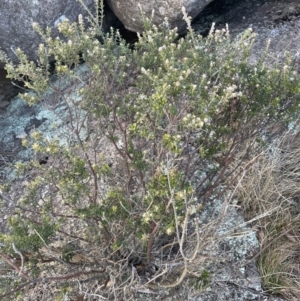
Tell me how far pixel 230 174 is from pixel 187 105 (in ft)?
2.39

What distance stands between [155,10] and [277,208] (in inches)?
61.6

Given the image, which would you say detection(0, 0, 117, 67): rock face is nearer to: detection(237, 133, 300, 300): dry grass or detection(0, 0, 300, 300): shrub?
detection(0, 0, 300, 300): shrub

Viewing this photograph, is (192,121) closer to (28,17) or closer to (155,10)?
(155,10)

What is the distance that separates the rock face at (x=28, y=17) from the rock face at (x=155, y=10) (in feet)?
0.82

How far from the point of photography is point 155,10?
3.29 metres

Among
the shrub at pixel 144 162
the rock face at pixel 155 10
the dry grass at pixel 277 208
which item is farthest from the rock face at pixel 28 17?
the dry grass at pixel 277 208

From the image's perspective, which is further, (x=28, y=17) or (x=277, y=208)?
(x=28, y=17)

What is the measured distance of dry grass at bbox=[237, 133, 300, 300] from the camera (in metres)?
2.64

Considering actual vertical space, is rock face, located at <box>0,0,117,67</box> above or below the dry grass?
above

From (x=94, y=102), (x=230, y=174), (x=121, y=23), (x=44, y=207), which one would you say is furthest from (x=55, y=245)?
(x=121, y=23)

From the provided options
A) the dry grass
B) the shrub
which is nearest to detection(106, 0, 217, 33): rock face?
the shrub

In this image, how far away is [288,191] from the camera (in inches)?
115

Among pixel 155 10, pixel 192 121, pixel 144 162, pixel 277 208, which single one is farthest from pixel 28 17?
pixel 277 208

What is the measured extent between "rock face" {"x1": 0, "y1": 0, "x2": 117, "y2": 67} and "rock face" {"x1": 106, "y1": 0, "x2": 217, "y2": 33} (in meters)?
0.25
